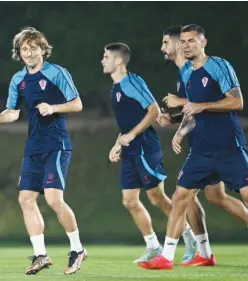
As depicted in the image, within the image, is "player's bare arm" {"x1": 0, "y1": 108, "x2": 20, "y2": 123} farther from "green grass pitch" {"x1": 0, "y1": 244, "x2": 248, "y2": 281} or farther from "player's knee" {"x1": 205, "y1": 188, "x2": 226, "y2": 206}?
"player's knee" {"x1": 205, "y1": 188, "x2": 226, "y2": 206}

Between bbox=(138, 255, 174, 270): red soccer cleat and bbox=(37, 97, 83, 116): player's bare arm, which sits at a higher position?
bbox=(37, 97, 83, 116): player's bare arm

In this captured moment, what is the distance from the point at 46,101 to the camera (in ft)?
29.8

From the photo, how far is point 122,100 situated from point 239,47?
4.58 m

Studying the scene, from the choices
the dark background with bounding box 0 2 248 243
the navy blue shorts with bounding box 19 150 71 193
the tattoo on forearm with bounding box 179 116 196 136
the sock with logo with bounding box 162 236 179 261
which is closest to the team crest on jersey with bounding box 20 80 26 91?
the navy blue shorts with bounding box 19 150 71 193

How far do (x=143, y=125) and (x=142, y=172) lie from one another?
1.90 ft

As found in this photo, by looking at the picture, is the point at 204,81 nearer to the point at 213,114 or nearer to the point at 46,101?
the point at 213,114

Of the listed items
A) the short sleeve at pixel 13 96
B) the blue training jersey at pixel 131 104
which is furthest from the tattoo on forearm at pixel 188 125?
the short sleeve at pixel 13 96

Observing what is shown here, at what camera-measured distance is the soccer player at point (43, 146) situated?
8906 mm

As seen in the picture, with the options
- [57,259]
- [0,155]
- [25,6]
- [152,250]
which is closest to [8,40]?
[25,6]

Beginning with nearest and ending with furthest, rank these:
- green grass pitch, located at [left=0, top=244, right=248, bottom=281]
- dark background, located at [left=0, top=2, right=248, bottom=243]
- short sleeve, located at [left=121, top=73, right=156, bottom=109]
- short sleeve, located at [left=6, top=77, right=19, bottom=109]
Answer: green grass pitch, located at [left=0, top=244, right=248, bottom=281] → short sleeve, located at [left=6, top=77, right=19, bottom=109] → short sleeve, located at [left=121, top=73, right=156, bottom=109] → dark background, located at [left=0, top=2, right=248, bottom=243]

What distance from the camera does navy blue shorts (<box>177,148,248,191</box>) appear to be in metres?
8.70

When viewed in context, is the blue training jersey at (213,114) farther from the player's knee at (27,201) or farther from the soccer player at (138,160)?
the player's knee at (27,201)

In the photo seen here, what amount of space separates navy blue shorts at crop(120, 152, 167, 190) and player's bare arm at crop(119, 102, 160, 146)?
508 millimetres

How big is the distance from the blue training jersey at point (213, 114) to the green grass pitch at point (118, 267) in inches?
41.7
